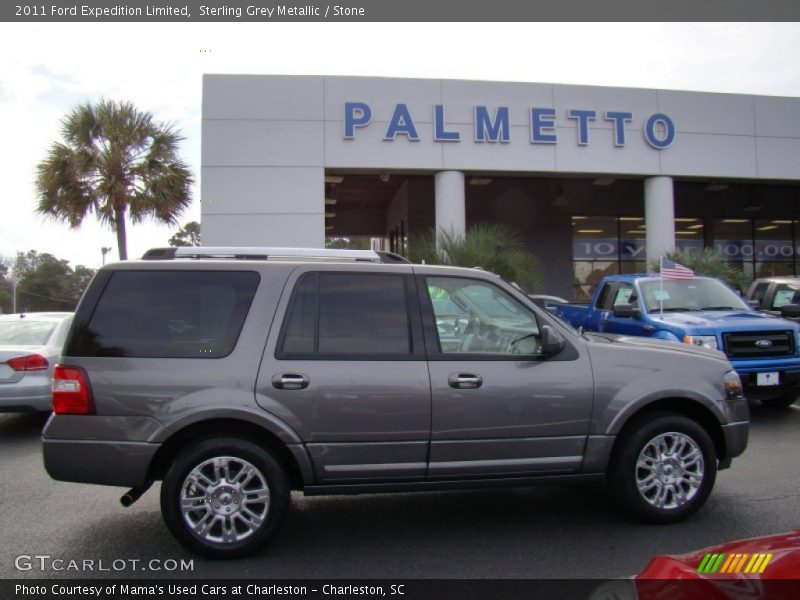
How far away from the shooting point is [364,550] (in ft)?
13.3

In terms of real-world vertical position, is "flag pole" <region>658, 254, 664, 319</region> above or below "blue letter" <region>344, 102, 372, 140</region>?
below

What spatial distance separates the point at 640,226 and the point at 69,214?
62.8 feet

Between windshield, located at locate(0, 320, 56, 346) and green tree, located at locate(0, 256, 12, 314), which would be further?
green tree, located at locate(0, 256, 12, 314)

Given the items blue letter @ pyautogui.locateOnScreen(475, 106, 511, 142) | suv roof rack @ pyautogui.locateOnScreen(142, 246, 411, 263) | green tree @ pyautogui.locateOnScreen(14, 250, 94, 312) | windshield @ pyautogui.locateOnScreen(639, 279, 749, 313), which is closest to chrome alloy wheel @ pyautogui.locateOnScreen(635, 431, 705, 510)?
suv roof rack @ pyautogui.locateOnScreen(142, 246, 411, 263)

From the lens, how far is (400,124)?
15.7 metres

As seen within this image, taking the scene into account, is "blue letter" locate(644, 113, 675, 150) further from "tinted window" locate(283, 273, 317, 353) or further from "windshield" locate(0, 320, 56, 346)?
"tinted window" locate(283, 273, 317, 353)

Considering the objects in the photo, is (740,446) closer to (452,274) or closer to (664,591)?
(452,274)

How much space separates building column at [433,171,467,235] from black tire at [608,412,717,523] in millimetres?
11933

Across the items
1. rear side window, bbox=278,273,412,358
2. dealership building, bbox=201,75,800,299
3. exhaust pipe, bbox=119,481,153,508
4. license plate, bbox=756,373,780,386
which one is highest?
dealership building, bbox=201,75,800,299

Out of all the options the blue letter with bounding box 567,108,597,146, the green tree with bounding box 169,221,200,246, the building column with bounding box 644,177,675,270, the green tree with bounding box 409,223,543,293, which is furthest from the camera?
the green tree with bounding box 169,221,200,246

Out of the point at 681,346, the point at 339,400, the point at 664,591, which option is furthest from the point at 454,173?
the point at 664,591

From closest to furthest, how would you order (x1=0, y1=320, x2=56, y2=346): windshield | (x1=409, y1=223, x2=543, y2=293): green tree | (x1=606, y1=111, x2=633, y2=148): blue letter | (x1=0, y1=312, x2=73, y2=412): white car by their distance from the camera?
1. (x1=0, y1=312, x2=73, y2=412): white car
2. (x1=0, y1=320, x2=56, y2=346): windshield
3. (x1=409, y1=223, x2=543, y2=293): green tree
4. (x1=606, y1=111, x2=633, y2=148): blue letter

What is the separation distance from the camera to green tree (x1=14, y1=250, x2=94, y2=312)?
5025cm

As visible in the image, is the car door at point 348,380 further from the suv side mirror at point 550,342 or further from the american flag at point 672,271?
the american flag at point 672,271
